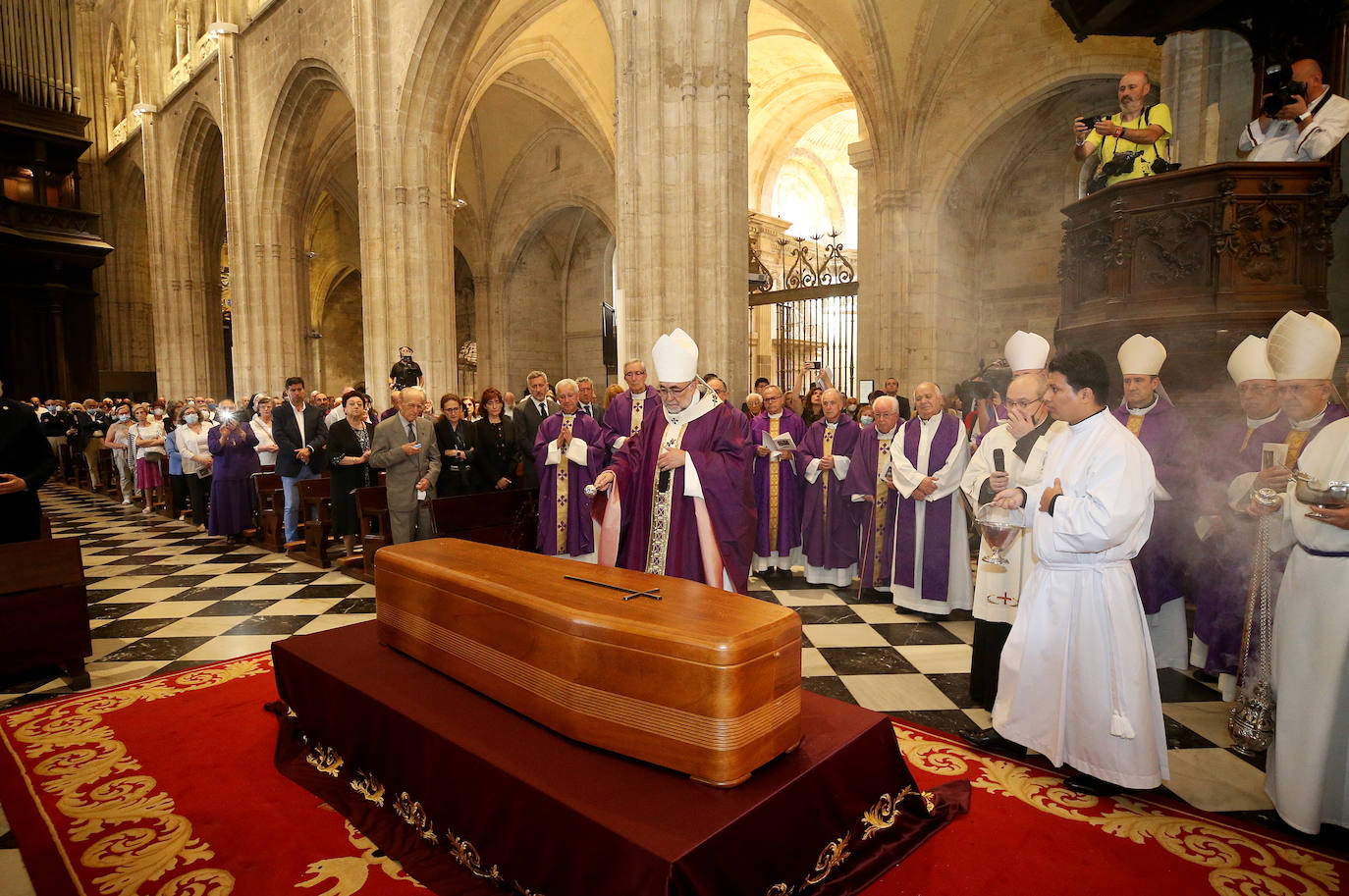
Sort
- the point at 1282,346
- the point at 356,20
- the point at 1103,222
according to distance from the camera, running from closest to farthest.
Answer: the point at 1282,346
the point at 1103,222
the point at 356,20

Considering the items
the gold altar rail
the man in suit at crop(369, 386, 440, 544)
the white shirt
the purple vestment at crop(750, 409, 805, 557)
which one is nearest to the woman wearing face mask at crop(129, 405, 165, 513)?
the man in suit at crop(369, 386, 440, 544)

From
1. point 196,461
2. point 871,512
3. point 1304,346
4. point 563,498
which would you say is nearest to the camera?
point 1304,346

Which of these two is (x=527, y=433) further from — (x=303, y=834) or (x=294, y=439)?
(x=303, y=834)

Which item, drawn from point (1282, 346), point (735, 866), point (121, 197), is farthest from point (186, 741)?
point (121, 197)

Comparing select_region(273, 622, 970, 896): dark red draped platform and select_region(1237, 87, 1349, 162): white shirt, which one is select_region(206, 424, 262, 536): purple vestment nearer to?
select_region(273, 622, 970, 896): dark red draped platform

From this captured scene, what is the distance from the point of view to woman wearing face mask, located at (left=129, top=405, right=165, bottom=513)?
1084 centimetres

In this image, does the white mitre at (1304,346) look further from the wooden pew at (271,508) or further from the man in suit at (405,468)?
the wooden pew at (271,508)

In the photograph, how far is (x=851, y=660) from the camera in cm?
436

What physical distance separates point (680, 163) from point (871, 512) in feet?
15.0

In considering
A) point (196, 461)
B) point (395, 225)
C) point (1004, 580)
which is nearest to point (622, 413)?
point (1004, 580)

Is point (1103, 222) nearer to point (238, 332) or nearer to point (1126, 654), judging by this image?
point (1126, 654)

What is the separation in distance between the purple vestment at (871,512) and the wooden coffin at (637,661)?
3787 millimetres

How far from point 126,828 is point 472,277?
70.1 ft

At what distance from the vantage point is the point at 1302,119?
4.48m
